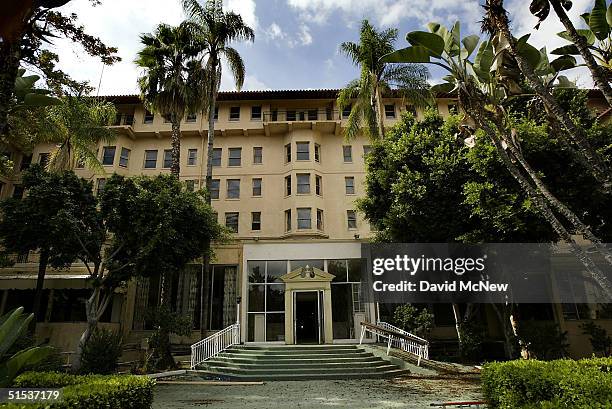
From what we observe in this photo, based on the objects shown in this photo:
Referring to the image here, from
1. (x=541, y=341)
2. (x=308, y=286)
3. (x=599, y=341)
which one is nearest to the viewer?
(x=541, y=341)

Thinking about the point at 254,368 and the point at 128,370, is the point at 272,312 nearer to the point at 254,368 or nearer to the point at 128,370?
the point at 254,368

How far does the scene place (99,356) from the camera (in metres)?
12.9

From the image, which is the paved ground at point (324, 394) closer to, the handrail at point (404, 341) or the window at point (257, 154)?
the handrail at point (404, 341)

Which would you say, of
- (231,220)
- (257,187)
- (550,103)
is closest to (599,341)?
(550,103)

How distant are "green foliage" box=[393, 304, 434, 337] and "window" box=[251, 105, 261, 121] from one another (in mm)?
17715

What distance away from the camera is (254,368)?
13.9 m

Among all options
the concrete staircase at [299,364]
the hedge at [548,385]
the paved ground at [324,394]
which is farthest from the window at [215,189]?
the hedge at [548,385]

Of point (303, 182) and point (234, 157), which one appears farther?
point (234, 157)

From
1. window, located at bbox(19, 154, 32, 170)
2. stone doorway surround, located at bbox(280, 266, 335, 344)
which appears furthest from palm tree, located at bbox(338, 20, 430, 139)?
window, located at bbox(19, 154, 32, 170)

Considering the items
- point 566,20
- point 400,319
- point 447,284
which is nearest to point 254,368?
point 400,319

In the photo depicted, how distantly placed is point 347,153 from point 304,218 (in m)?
6.07

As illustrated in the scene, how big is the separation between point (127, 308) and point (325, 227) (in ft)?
43.1

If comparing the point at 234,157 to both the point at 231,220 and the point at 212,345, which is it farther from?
the point at 212,345

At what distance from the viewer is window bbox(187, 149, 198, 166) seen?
2723 cm
